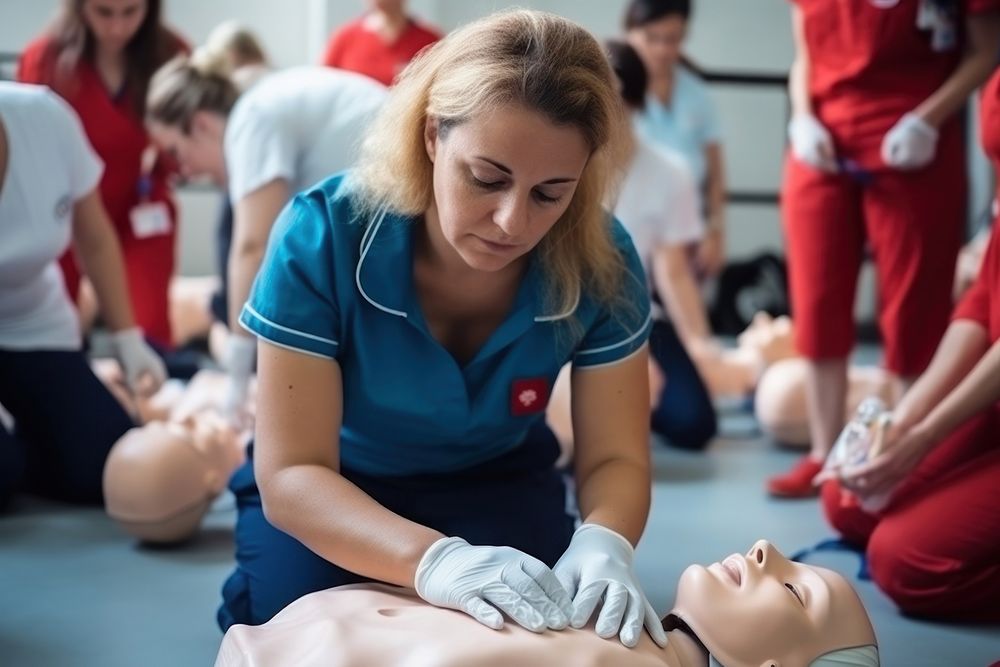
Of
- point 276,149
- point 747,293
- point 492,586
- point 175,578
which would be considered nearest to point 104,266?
point 276,149

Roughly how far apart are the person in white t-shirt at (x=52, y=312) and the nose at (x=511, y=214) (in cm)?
140

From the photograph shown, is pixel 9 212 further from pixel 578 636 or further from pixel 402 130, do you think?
pixel 578 636

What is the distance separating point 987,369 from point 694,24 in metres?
4.41

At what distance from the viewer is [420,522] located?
5.73 feet

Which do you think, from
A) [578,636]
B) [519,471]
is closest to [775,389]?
[519,471]

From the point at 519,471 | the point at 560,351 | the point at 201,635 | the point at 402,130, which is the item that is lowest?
the point at 201,635

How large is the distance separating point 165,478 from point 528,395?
90 cm

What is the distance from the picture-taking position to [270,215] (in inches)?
96.0

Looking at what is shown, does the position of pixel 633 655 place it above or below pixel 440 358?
below

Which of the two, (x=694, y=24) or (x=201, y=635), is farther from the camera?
(x=694, y=24)

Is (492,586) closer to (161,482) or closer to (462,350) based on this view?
(462,350)

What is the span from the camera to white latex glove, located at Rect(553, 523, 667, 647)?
4.35 ft

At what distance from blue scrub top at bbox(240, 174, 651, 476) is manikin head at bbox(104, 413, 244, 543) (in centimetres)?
67

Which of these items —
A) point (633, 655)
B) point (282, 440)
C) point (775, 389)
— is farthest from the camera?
point (775, 389)
